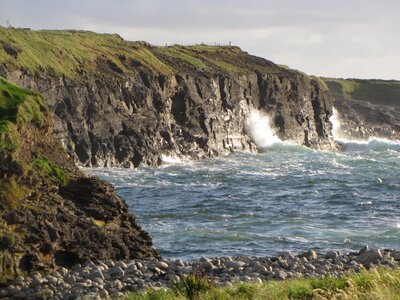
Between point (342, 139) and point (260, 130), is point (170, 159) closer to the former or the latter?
point (260, 130)

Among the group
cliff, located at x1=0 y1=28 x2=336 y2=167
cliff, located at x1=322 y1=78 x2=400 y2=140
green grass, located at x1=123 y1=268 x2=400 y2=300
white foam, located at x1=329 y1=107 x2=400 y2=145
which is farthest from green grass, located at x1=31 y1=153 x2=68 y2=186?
cliff, located at x1=322 y1=78 x2=400 y2=140

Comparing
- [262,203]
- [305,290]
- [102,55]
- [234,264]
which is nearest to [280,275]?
[234,264]

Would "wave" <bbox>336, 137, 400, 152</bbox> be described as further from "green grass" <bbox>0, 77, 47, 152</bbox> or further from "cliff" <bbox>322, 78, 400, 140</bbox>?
"green grass" <bbox>0, 77, 47, 152</bbox>

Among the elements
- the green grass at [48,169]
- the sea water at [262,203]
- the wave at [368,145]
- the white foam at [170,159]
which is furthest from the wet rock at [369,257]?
the wave at [368,145]

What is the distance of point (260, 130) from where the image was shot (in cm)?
8594

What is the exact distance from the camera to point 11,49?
62156 mm

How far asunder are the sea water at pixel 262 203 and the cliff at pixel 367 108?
34749 millimetres

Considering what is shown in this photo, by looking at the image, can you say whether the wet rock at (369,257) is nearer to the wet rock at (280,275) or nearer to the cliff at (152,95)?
the wet rock at (280,275)

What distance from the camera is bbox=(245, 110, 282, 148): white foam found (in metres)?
85.1

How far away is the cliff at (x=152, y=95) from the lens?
6259cm

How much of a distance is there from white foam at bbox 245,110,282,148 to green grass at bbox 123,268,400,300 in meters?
68.9

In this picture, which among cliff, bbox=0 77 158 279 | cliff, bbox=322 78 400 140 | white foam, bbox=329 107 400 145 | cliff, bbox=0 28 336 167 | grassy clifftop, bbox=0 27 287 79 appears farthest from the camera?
cliff, bbox=322 78 400 140

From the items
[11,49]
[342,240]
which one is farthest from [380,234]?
[11,49]

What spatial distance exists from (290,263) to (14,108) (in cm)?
771
